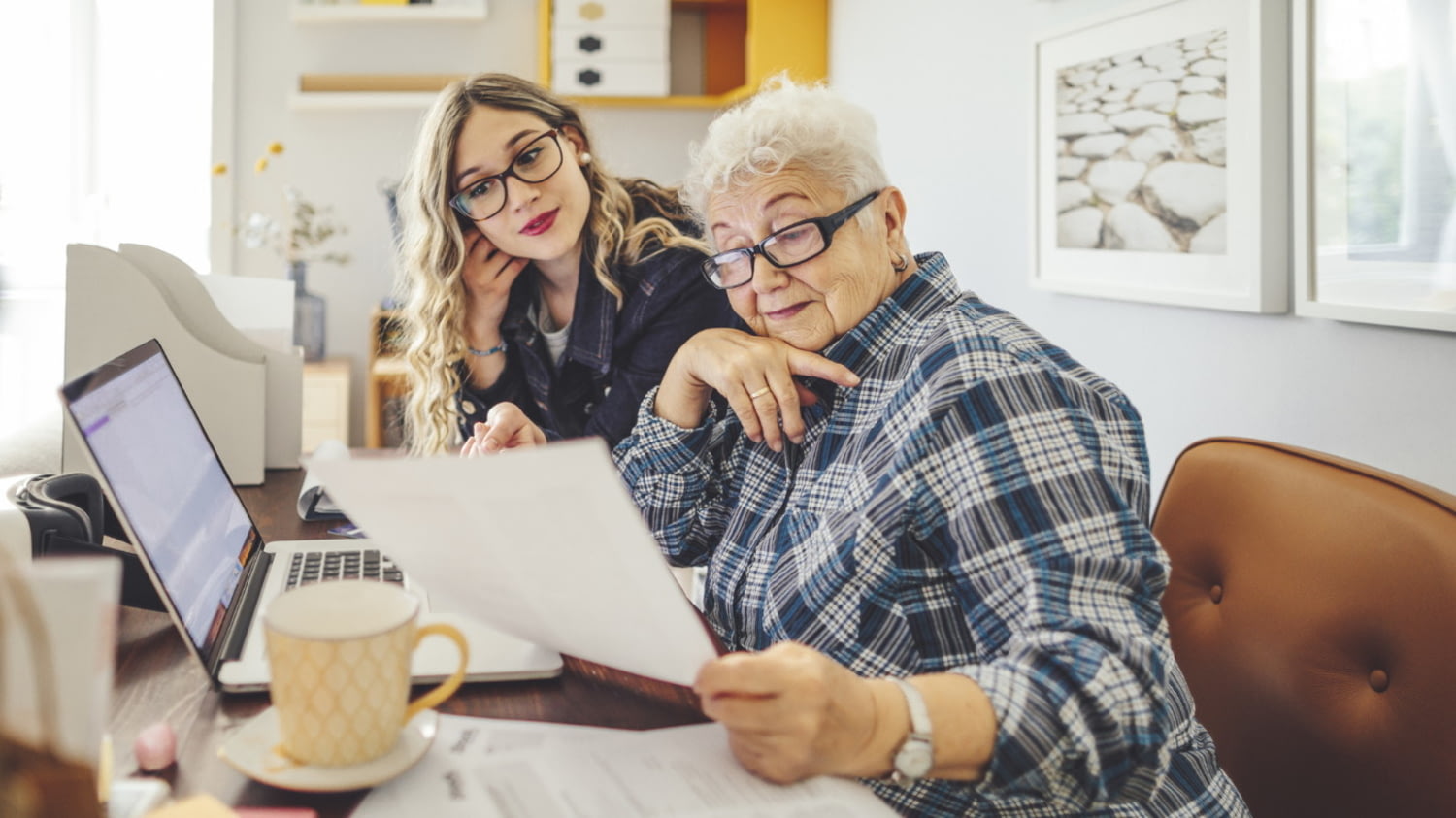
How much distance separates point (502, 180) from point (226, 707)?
0.98m

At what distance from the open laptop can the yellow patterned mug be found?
18cm

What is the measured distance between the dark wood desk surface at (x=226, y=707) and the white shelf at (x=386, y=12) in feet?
11.8

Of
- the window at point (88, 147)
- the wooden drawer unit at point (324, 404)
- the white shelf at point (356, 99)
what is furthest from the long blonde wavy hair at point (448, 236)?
the window at point (88, 147)

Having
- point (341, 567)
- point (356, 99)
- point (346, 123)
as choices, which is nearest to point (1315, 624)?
point (341, 567)

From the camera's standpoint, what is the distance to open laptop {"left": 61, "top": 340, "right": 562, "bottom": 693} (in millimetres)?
748

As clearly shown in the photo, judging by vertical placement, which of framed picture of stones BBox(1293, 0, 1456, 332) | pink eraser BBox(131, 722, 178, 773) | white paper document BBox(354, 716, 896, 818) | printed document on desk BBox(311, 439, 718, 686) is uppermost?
framed picture of stones BBox(1293, 0, 1456, 332)

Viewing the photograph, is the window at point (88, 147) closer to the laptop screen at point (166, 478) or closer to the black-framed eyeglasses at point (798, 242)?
the laptop screen at point (166, 478)

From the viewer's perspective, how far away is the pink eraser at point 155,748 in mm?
662

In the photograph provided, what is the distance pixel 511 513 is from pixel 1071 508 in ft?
1.37

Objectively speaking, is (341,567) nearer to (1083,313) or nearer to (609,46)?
(1083,313)

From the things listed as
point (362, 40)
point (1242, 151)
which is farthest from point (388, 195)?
point (1242, 151)

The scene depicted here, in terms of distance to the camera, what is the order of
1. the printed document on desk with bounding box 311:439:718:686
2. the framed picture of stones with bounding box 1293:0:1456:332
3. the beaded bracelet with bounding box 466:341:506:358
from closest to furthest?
the printed document on desk with bounding box 311:439:718:686 < the framed picture of stones with bounding box 1293:0:1456:332 < the beaded bracelet with bounding box 466:341:506:358

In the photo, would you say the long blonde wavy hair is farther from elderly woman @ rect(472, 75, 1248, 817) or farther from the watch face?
the watch face

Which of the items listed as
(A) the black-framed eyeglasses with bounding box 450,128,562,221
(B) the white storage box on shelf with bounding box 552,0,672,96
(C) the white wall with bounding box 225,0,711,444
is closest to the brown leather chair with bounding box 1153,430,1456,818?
(A) the black-framed eyeglasses with bounding box 450,128,562,221
